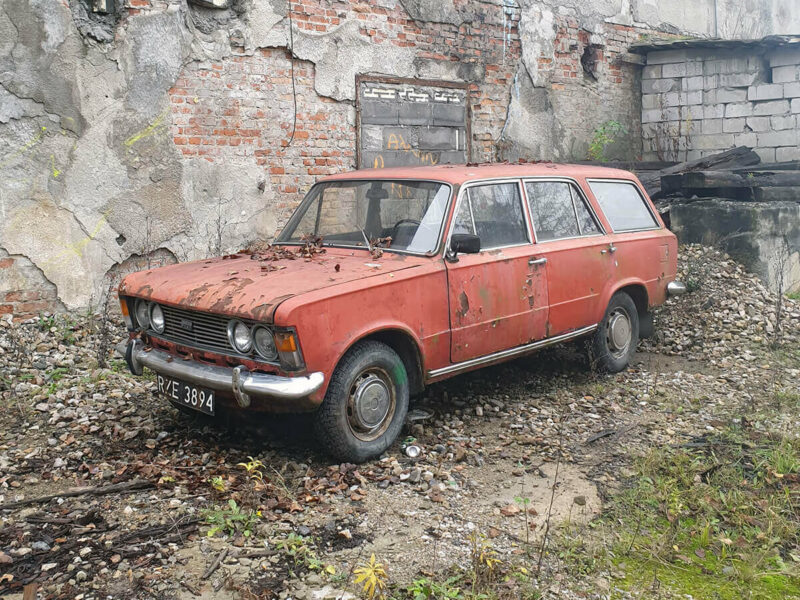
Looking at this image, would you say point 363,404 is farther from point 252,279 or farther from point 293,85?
point 293,85

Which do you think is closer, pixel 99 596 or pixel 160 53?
pixel 99 596

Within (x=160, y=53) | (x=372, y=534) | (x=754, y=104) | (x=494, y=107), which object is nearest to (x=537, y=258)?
(x=372, y=534)

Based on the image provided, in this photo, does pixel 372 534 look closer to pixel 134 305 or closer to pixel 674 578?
pixel 674 578

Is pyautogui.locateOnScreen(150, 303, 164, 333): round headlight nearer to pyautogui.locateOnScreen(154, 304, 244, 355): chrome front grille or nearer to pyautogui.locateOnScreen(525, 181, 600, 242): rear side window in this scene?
pyautogui.locateOnScreen(154, 304, 244, 355): chrome front grille

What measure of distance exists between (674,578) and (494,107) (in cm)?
789

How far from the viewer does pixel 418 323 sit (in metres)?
4.62

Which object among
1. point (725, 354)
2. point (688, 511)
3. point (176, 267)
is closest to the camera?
point (688, 511)

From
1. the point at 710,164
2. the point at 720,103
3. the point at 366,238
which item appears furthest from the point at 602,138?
the point at 366,238

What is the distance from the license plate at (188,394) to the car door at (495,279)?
5.13ft

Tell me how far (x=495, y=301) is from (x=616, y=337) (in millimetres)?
1733

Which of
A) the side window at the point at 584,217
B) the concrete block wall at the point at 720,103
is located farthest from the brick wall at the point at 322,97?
the side window at the point at 584,217

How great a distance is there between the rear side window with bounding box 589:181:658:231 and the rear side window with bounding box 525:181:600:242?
26 centimetres

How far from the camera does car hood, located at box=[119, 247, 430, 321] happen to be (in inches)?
162

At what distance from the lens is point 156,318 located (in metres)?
4.70
